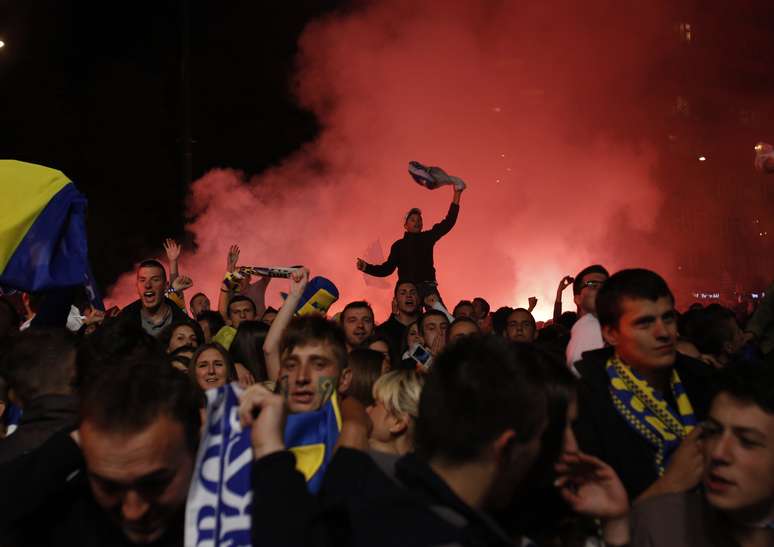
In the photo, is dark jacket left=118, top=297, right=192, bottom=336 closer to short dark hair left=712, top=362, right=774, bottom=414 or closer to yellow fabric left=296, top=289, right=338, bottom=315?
yellow fabric left=296, top=289, right=338, bottom=315

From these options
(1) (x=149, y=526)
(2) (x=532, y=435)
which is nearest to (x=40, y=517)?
(1) (x=149, y=526)

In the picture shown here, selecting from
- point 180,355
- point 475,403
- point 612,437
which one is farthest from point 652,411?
point 180,355

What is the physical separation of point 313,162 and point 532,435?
41.4 feet

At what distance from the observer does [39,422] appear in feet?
9.33

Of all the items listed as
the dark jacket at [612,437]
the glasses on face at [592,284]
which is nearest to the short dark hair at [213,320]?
the glasses on face at [592,284]

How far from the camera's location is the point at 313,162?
47.0 ft

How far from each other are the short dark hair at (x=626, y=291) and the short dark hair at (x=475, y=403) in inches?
67.1

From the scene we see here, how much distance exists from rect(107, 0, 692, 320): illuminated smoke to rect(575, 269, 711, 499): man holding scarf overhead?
31.3 feet

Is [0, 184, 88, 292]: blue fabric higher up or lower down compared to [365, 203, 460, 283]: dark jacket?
lower down

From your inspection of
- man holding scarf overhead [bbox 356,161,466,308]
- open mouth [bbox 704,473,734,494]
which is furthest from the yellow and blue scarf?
man holding scarf overhead [bbox 356,161,466,308]

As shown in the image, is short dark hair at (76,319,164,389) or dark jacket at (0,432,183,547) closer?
dark jacket at (0,432,183,547)

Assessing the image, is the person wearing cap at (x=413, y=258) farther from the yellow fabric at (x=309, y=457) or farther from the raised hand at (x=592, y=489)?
the raised hand at (x=592, y=489)

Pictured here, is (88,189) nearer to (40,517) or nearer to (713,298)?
(40,517)

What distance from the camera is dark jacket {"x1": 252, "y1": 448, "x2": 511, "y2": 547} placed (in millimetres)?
1715
